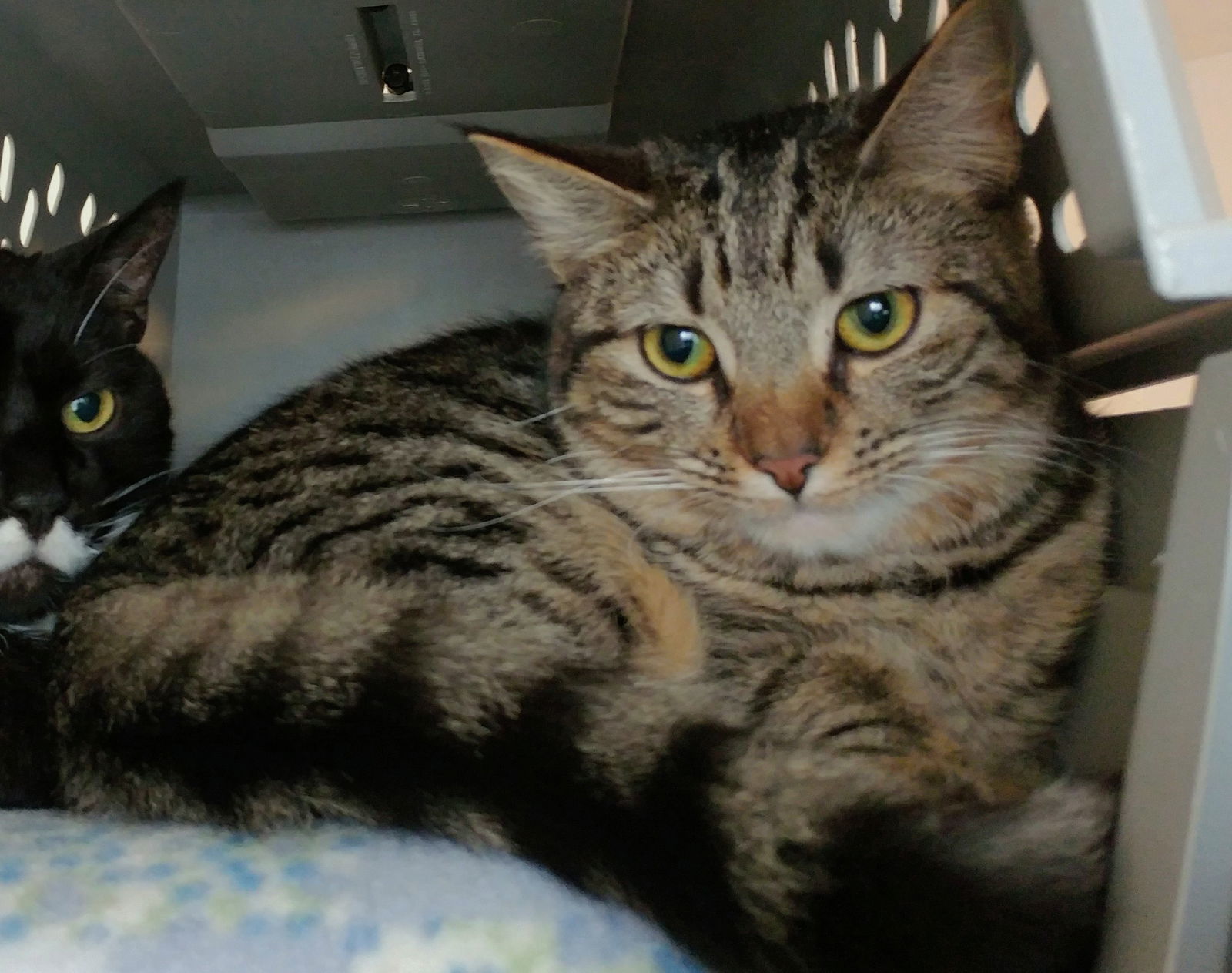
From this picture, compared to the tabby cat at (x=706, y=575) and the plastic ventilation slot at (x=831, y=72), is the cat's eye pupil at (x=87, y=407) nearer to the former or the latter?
the tabby cat at (x=706, y=575)

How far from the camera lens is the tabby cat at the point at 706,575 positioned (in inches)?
25.3

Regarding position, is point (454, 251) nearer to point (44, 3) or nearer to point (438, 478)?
point (44, 3)

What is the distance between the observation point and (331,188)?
1.48 meters

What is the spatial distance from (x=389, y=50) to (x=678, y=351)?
0.61 metres

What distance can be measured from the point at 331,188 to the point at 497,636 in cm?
95

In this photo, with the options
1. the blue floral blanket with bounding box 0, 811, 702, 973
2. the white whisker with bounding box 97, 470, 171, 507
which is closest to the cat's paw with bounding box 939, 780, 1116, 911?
the blue floral blanket with bounding box 0, 811, 702, 973

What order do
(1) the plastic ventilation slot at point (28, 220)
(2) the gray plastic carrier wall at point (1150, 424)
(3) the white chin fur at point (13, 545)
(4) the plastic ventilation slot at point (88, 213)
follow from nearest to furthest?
(2) the gray plastic carrier wall at point (1150, 424)
(3) the white chin fur at point (13, 545)
(1) the plastic ventilation slot at point (28, 220)
(4) the plastic ventilation slot at point (88, 213)

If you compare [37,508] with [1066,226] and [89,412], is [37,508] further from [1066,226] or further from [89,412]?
[1066,226]

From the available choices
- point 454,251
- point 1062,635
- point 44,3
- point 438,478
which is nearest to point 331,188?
point 454,251

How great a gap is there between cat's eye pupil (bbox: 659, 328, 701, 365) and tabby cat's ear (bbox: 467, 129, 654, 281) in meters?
0.12

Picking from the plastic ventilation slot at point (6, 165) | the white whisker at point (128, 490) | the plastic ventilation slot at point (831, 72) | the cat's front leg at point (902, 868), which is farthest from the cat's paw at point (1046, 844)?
the plastic ventilation slot at point (6, 165)

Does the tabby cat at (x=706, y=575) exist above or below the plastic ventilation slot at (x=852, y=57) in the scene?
below

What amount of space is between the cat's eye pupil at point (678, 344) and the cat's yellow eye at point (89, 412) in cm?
74

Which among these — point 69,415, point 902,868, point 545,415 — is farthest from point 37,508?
point 902,868
